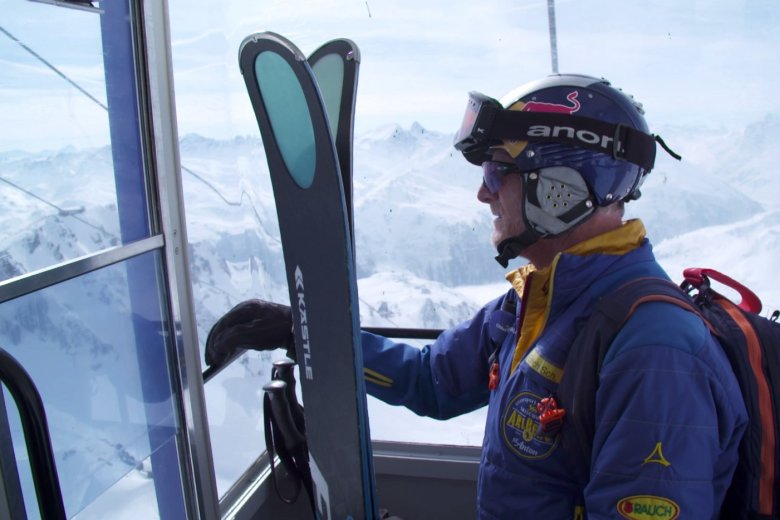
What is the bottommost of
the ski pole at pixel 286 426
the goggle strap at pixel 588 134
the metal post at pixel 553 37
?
the ski pole at pixel 286 426

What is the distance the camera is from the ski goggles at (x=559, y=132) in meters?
1.67

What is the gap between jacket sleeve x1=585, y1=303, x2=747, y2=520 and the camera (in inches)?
51.6

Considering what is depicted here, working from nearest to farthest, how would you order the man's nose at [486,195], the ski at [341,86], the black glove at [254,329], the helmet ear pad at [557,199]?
the helmet ear pad at [557,199]
the man's nose at [486,195]
the ski at [341,86]
the black glove at [254,329]

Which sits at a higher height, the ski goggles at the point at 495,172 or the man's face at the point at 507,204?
the ski goggles at the point at 495,172

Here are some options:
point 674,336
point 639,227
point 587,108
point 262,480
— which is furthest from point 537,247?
point 262,480

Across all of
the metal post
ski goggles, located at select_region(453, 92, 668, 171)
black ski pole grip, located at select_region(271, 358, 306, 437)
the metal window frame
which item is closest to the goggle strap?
ski goggles, located at select_region(453, 92, 668, 171)

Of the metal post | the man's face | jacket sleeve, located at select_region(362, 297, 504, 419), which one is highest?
the metal post

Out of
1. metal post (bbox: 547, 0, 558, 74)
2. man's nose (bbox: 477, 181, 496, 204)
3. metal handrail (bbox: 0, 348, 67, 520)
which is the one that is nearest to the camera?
metal handrail (bbox: 0, 348, 67, 520)

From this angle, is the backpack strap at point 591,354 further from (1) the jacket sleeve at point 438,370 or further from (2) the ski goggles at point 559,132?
(1) the jacket sleeve at point 438,370

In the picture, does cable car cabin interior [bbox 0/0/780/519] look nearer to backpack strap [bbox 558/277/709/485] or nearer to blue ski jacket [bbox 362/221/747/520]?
blue ski jacket [bbox 362/221/747/520]

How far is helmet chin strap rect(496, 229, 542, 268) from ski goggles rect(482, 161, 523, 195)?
14 cm

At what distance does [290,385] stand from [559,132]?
4.75 feet

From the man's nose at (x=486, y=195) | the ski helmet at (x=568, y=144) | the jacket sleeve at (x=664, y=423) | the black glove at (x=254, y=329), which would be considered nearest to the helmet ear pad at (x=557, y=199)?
the ski helmet at (x=568, y=144)

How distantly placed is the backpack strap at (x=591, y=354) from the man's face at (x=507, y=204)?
0.34 meters
